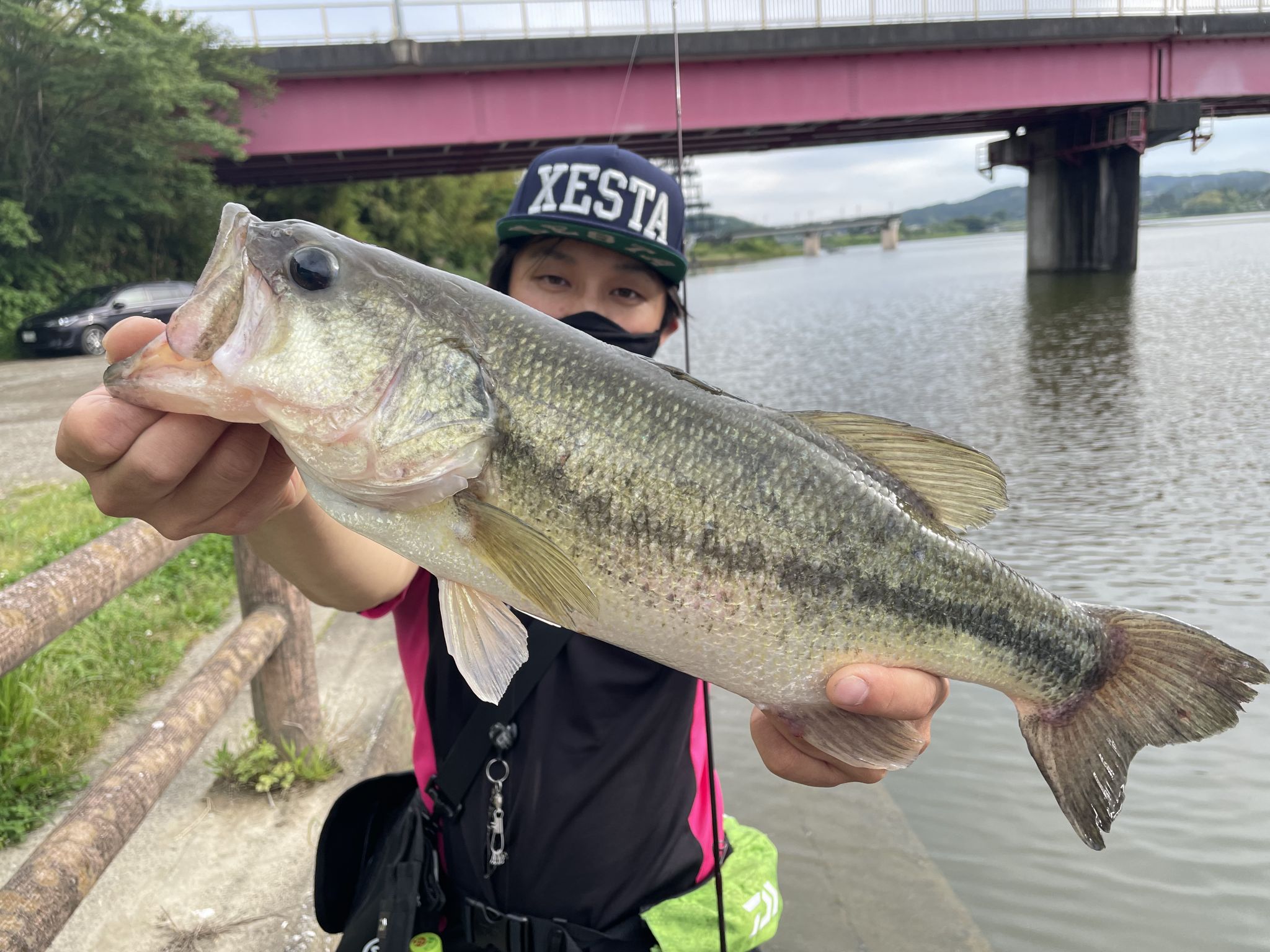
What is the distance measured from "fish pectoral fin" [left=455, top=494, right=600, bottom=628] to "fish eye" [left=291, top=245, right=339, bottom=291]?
0.51 m

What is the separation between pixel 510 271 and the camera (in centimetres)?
308

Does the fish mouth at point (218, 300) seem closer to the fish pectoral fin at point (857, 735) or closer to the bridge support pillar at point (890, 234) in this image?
the fish pectoral fin at point (857, 735)

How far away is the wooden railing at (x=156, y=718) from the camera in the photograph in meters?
2.10

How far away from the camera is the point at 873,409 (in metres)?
13.0

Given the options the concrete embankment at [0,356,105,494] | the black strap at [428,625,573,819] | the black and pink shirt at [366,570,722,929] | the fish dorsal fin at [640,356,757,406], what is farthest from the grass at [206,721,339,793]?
the fish dorsal fin at [640,356,757,406]

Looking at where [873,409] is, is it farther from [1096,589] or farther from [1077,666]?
[1077,666]

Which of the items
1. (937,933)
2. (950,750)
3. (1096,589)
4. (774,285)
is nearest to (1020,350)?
(1096,589)

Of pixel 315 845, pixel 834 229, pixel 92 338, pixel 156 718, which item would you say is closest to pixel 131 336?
pixel 156 718

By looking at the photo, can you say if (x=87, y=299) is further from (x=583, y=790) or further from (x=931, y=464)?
(x=931, y=464)

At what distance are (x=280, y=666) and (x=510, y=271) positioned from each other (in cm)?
208

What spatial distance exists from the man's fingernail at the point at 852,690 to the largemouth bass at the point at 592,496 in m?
0.05

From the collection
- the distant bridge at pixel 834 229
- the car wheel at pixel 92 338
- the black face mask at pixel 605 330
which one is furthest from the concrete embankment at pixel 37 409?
the distant bridge at pixel 834 229

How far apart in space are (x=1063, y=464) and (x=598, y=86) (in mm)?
18192

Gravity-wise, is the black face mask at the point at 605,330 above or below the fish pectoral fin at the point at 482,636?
above
